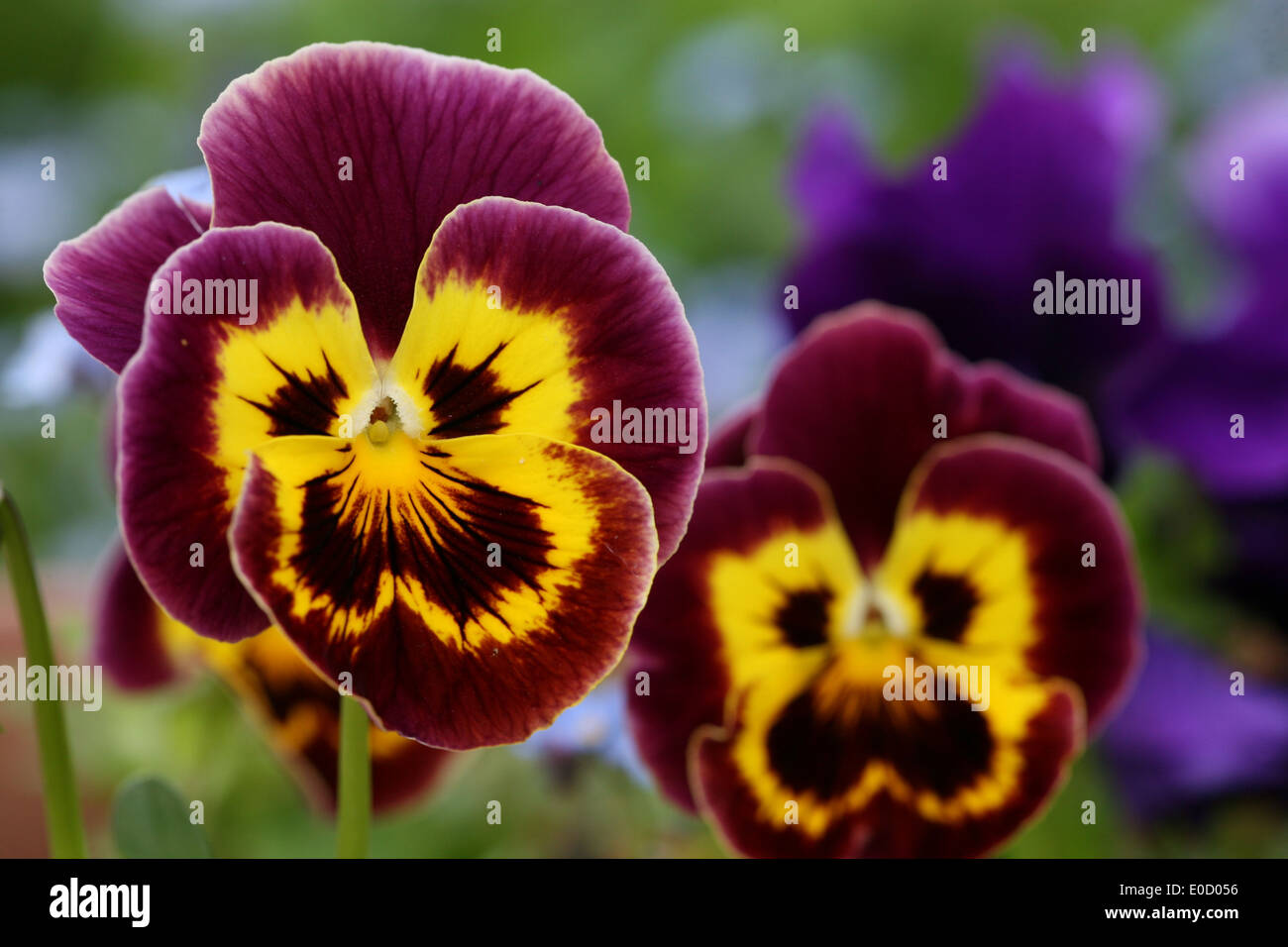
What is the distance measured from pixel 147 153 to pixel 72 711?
68 cm

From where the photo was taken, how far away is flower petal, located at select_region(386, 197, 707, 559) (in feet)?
0.96

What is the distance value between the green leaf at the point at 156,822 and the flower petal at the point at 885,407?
187 mm

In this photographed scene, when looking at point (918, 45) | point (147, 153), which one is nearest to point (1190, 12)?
point (918, 45)

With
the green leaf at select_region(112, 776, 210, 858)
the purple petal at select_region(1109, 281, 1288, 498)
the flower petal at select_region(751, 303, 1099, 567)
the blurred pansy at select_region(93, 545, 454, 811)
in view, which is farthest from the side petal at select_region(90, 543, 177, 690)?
the purple petal at select_region(1109, 281, 1288, 498)

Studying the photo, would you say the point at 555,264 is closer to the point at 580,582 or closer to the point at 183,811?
the point at 580,582

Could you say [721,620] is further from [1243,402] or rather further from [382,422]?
[1243,402]

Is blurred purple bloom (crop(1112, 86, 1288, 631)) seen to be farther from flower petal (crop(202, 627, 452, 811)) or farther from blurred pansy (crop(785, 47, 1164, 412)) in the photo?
flower petal (crop(202, 627, 452, 811))

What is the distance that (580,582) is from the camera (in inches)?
11.7

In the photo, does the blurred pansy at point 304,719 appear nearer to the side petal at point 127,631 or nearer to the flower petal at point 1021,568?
the side petal at point 127,631

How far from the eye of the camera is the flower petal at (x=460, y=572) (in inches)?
11.3

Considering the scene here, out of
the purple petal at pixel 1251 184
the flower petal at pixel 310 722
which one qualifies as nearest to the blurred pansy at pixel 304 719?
the flower petal at pixel 310 722

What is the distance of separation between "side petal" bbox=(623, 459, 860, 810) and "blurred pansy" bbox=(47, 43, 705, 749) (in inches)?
3.5
